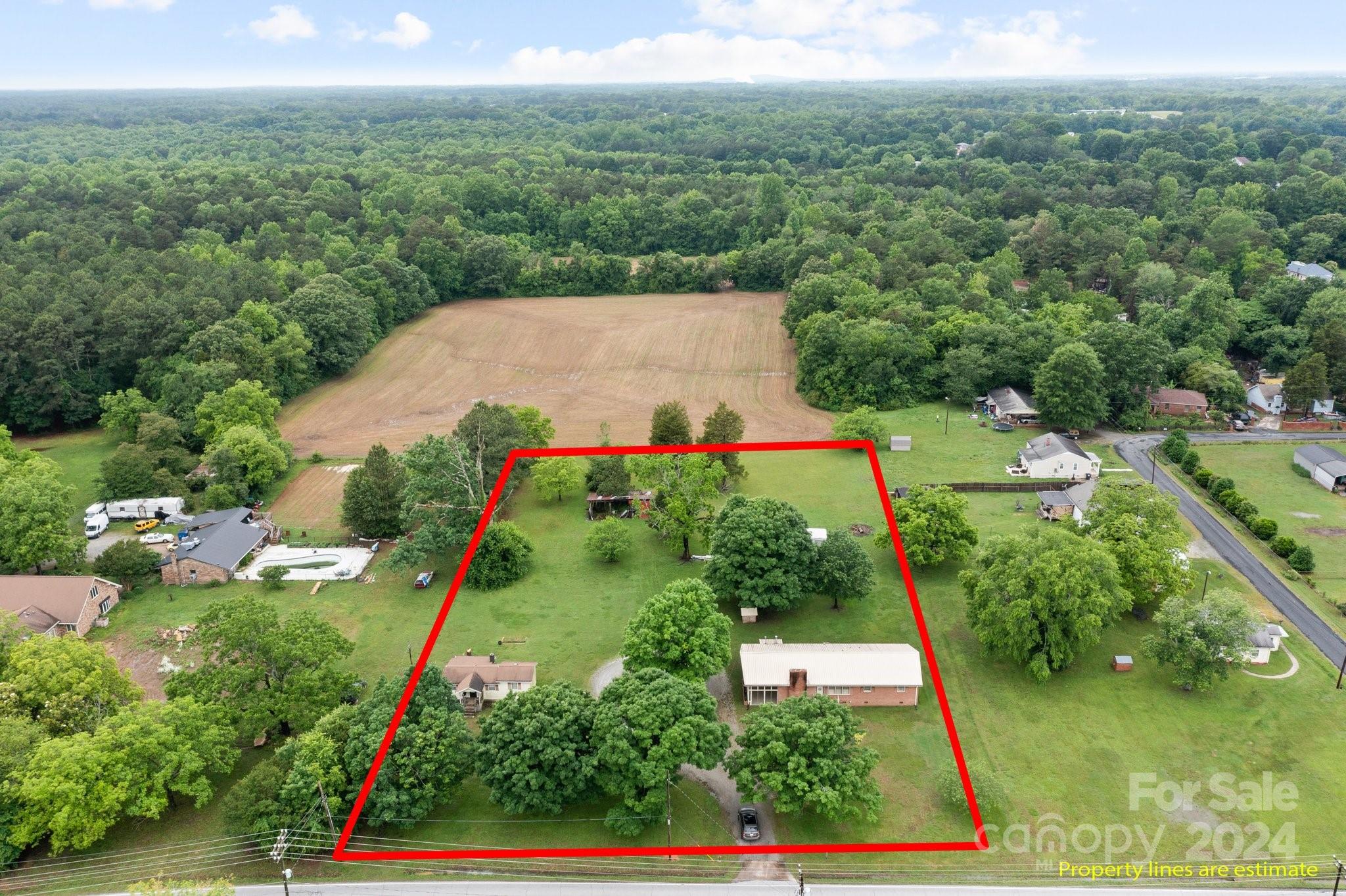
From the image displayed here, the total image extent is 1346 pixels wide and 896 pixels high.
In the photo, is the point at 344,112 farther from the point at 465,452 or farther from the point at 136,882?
the point at 136,882

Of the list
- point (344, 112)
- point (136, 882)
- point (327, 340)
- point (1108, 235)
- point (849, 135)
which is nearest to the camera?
point (136, 882)

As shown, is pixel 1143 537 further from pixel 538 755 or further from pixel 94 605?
pixel 94 605

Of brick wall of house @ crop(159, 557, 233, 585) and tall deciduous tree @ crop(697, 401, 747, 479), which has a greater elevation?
tall deciduous tree @ crop(697, 401, 747, 479)

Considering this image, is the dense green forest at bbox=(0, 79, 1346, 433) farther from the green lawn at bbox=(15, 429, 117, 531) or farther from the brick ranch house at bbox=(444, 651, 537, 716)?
the brick ranch house at bbox=(444, 651, 537, 716)

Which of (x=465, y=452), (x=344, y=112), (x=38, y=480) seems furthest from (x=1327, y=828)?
(x=344, y=112)

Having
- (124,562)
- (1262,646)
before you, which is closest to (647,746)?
(1262,646)

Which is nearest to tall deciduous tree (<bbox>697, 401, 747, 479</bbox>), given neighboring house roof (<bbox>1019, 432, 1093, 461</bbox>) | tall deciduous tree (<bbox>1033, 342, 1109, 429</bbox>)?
neighboring house roof (<bbox>1019, 432, 1093, 461</bbox>)

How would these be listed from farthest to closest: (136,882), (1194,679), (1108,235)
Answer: (1108,235)
(1194,679)
(136,882)

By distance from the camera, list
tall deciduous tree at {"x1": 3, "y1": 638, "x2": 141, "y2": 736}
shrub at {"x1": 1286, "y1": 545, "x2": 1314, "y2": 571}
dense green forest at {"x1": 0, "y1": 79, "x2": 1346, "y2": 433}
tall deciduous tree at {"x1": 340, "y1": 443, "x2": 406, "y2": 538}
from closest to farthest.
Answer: tall deciduous tree at {"x1": 3, "y1": 638, "x2": 141, "y2": 736} → shrub at {"x1": 1286, "y1": 545, "x2": 1314, "y2": 571} → tall deciduous tree at {"x1": 340, "y1": 443, "x2": 406, "y2": 538} → dense green forest at {"x1": 0, "y1": 79, "x2": 1346, "y2": 433}
